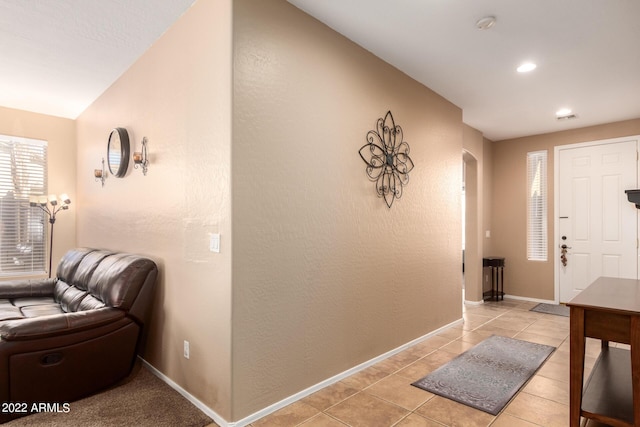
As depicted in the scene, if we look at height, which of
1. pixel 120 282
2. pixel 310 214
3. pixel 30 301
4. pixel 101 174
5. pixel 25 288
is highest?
pixel 101 174

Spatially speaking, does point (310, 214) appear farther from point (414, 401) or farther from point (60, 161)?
point (60, 161)

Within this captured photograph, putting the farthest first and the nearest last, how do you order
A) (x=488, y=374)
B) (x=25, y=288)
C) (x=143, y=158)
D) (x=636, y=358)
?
(x=25, y=288) → (x=143, y=158) → (x=488, y=374) → (x=636, y=358)

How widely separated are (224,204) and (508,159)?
5582 mm

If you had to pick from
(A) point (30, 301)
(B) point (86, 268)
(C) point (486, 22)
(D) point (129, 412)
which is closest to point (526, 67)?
(C) point (486, 22)

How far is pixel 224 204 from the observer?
2.18 meters

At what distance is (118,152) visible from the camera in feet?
11.6

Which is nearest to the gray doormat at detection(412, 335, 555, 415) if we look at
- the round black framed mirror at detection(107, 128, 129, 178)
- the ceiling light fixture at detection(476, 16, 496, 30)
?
the ceiling light fixture at detection(476, 16, 496, 30)

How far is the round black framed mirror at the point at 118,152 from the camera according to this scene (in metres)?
3.42

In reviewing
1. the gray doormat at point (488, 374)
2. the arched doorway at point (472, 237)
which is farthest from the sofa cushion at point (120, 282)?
the arched doorway at point (472, 237)

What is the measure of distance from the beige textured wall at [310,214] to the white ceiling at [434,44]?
1.10 feet

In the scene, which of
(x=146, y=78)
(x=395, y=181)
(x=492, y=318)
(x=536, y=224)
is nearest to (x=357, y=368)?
(x=395, y=181)

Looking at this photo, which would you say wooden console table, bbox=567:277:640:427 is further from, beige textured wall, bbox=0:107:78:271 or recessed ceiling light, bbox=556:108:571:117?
beige textured wall, bbox=0:107:78:271

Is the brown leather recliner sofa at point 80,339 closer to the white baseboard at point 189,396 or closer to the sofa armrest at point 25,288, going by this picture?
the white baseboard at point 189,396

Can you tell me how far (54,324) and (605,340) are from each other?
3.41 metres
